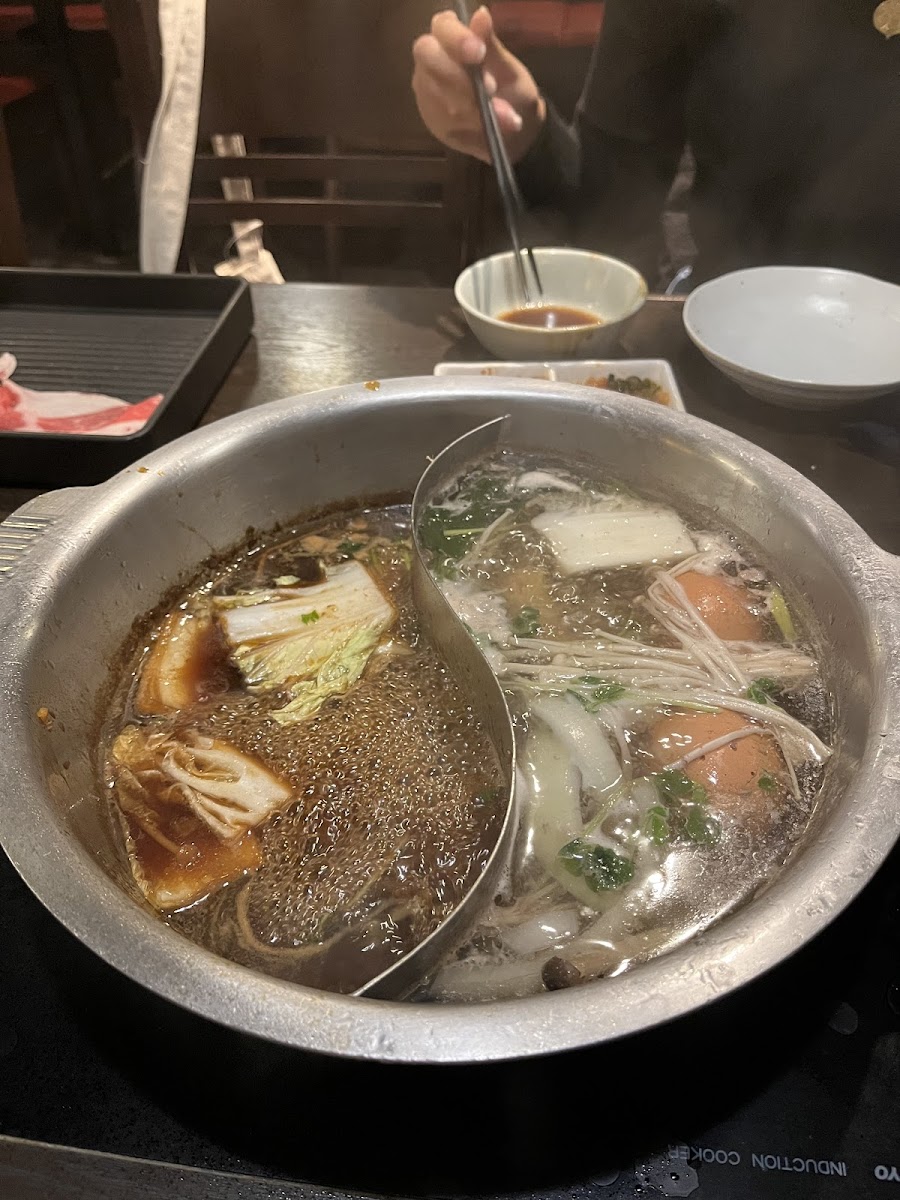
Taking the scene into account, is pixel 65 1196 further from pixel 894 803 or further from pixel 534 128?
pixel 534 128

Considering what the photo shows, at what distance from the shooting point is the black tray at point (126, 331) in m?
2.55

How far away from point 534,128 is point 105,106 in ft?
13.2

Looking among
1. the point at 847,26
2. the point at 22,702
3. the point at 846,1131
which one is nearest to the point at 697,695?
the point at 846,1131

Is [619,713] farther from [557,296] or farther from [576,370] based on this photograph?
[557,296]

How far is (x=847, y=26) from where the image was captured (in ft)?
9.74

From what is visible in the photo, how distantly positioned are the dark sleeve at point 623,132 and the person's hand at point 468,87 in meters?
0.24

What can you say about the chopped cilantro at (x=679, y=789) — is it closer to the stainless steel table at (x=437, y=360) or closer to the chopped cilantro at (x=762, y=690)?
the chopped cilantro at (x=762, y=690)

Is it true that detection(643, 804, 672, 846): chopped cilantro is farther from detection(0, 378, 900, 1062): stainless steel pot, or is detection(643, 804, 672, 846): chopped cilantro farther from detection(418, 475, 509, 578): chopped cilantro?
detection(418, 475, 509, 578): chopped cilantro

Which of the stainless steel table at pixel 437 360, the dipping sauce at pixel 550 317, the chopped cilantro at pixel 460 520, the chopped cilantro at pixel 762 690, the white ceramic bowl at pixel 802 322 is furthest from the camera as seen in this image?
the dipping sauce at pixel 550 317

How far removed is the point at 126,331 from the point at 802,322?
2482 mm

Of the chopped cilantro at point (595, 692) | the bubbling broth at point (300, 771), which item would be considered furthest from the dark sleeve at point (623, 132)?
the chopped cilantro at point (595, 692)

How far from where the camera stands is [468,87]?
300 centimetres

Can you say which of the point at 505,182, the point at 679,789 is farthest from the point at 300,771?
the point at 505,182

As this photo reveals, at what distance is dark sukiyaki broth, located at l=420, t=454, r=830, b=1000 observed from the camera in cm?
124
